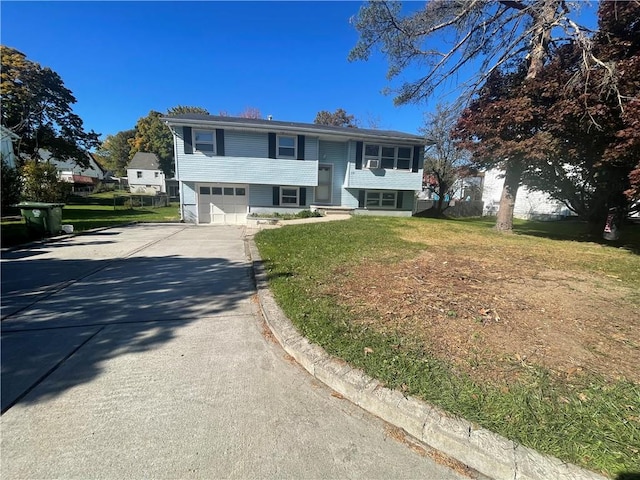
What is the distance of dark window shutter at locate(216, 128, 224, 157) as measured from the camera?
15133mm

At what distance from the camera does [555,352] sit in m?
2.74

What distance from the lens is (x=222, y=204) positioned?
16312 millimetres

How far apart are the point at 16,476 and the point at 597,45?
48.0 feet

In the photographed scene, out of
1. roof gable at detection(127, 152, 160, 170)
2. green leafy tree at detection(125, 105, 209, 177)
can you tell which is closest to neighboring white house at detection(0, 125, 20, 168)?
green leafy tree at detection(125, 105, 209, 177)

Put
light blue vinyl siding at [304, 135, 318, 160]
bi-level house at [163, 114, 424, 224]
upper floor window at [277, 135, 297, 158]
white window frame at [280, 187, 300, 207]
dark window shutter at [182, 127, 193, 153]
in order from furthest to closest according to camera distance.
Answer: white window frame at [280, 187, 300, 207] → light blue vinyl siding at [304, 135, 318, 160] → upper floor window at [277, 135, 297, 158] → bi-level house at [163, 114, 424, 224] → dark window shutter at [182, 127, 193, 153]

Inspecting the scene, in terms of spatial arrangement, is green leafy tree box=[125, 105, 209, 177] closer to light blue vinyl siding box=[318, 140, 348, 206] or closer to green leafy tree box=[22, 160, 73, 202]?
green leafy tree box=[22, 160, 73, 202]

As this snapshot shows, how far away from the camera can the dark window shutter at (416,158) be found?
703 inches

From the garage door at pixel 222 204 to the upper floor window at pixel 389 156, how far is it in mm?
7816

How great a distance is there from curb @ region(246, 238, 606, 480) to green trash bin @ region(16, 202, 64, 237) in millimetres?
10968

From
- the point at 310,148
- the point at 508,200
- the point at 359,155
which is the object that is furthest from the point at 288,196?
the point at 508,200

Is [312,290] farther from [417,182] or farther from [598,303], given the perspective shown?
[417,182]

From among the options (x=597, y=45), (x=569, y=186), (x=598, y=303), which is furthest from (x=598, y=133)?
(x=598, y=303)

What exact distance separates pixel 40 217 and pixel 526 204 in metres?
29.4

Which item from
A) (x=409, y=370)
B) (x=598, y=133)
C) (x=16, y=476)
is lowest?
(x=16, y=476)
